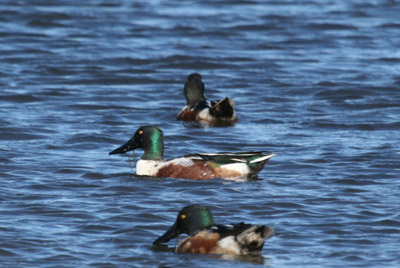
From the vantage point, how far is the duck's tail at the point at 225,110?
1479 cm

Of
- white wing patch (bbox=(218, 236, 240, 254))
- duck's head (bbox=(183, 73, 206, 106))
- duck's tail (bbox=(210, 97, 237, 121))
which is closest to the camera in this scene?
white wing patch (bbox=(218, 236, 240, 254))

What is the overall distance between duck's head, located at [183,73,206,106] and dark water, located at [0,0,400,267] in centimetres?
44

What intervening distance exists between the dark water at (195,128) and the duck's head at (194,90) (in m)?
0.44

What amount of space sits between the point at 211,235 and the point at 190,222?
35 cm

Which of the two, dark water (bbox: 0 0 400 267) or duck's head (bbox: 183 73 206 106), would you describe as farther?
duck's head (bbox: 183 73 206 106)

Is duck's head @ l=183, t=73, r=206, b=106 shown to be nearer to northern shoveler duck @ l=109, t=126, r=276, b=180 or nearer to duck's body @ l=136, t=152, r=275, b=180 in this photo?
northern shoveler duck @ l=109, t=126, r=276, b=180

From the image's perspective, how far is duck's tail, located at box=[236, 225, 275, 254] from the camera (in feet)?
26.0

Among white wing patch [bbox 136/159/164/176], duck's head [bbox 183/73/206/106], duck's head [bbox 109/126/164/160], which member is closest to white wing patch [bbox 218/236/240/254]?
white wing patch [bbox 136/159/164/176]

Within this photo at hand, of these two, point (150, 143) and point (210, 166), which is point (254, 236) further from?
point (150, 143)

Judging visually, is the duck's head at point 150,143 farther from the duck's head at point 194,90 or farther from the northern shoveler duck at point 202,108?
the duck's head at point 194,90

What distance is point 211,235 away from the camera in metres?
8.16

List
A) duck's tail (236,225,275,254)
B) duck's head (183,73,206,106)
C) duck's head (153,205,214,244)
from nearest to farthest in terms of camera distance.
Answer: duck's tail (236,225,275,254), duck's head (153,205,214,244), duck's head (183,73,206,106)

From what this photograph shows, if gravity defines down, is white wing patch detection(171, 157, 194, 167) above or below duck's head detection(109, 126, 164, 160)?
below

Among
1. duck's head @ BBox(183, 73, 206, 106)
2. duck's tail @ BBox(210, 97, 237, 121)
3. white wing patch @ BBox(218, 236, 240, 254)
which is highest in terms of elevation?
duck's head @ BBox(183, 73, 206, 106)
